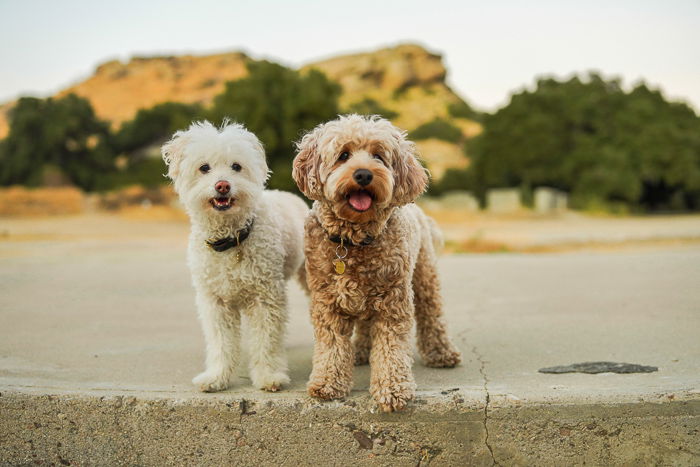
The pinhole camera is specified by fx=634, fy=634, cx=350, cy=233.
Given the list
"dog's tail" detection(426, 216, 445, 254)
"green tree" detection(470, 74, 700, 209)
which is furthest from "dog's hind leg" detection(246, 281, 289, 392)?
"green tree" detection(470, 74, 700, 209)

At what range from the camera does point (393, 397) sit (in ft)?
12.3

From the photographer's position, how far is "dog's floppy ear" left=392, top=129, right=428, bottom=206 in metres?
3.71

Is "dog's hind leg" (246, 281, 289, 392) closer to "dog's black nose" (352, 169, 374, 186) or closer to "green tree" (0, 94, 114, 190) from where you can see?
"dog's black nose" (352, 169, 374, 186)

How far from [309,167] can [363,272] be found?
0.71 m

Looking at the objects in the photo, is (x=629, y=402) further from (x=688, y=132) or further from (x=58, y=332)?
(x=688, y=132)

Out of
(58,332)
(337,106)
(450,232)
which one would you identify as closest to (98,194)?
(337,106)

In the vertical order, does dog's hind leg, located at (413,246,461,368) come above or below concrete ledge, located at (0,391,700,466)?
above

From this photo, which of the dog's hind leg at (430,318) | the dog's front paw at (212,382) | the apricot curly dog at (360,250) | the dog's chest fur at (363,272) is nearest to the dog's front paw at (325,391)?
the apricot curly dog at (360,250)

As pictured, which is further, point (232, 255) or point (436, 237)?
point (436, 237)

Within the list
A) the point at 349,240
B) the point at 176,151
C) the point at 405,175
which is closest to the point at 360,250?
the point at 349,240

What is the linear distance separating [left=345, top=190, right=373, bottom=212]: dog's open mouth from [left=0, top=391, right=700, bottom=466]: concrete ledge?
1.21 m

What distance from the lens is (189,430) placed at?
389cm

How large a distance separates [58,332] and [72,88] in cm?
4460

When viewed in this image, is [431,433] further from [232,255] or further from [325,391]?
[232,255]
